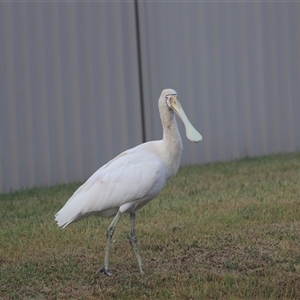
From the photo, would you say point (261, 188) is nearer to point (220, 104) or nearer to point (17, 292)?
point (220, 104)

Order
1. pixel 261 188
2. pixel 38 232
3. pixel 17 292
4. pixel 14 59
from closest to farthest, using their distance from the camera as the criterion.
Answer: pixel 17 292
pixel 38 232
pixel 261 188
pixel 14 59

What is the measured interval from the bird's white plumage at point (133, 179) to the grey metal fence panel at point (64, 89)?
172 inches

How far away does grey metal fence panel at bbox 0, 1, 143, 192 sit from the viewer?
11.0m

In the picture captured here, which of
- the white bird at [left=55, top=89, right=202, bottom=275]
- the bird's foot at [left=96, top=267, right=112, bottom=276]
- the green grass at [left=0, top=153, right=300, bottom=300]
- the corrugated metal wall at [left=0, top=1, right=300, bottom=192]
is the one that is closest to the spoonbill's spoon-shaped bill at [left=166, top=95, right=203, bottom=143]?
the white bird at [left=55, top=89, right=202, bottom=275]

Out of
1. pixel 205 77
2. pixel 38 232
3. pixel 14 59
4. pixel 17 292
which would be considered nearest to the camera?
pixel 17 292

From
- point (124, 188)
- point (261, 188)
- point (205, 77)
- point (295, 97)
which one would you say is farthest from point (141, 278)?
point (295, 97)

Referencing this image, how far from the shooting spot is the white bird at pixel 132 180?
6.55 m

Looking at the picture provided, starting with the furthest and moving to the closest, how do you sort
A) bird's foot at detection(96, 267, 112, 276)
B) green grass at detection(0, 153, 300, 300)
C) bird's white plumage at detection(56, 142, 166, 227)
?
bird's foot at detection(96, 267, 112, 276) → bird's white plumage at detection(56, 142, 166, 227) → green grass at detection(0, 153, 300, 300)

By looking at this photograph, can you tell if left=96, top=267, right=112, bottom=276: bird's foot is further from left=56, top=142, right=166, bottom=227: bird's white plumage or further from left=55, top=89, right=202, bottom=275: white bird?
left=56, top=142, right=166, bottom=227: bird's white plumage

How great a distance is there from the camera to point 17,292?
6363 millimetres

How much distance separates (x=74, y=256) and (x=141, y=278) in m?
0.84

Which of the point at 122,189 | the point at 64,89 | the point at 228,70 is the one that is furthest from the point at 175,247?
the point at 228,70

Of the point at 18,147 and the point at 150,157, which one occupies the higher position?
the point at 150,157

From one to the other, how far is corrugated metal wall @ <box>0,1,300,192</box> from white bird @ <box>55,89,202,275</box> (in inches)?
174
